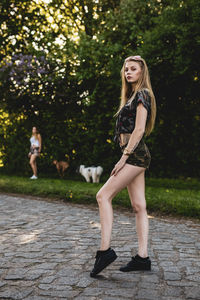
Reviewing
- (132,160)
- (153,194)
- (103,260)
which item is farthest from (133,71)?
(153,194)

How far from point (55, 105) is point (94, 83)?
6.84 ft

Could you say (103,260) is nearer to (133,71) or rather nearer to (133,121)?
(133,121)

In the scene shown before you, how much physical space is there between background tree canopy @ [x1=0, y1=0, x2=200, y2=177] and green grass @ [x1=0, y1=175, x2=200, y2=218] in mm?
1346

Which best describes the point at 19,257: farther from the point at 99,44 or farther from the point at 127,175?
the point at 99,44

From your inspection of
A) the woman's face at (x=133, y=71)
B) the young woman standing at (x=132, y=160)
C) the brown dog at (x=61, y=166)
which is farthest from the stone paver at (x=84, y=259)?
the brown dog at (x=61, y=166)

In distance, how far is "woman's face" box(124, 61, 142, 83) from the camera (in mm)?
3434

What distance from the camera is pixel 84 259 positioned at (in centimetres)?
391

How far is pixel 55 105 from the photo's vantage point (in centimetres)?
1328

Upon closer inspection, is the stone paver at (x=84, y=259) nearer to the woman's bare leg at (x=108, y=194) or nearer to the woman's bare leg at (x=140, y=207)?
the woman's bare leg at (x=140, y=207)

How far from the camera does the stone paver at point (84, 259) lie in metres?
2.97

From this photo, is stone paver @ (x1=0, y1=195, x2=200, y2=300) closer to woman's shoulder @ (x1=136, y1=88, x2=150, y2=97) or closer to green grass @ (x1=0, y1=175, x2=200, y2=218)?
green grass @ (x1=0, y1=175, x2=200, y2=218)

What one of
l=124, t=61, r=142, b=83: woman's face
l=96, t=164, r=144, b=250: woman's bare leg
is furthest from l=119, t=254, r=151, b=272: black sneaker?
l=124, t=61, r=142, b=83: woman's face

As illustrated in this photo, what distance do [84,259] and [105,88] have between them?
338 inches

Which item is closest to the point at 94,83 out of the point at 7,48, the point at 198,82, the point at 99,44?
the point at 99,44
